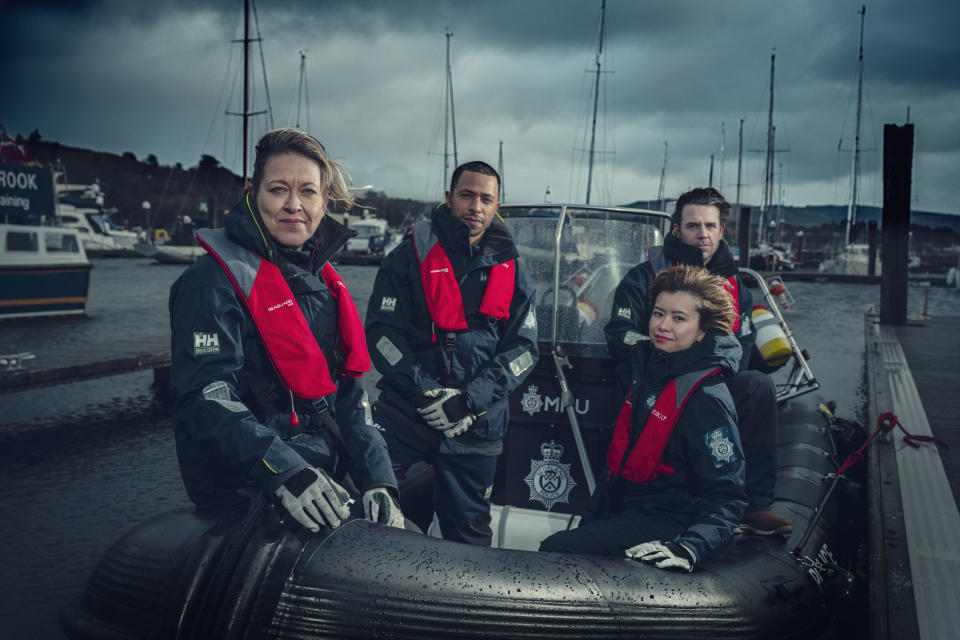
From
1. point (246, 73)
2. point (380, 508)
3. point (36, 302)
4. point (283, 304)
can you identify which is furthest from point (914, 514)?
point (246, 73)

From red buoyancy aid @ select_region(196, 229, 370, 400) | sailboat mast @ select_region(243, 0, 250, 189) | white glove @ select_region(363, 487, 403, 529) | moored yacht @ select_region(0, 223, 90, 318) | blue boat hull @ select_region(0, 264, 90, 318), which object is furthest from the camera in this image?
sailboat mast @ select_region(243, 0, 250, 189)

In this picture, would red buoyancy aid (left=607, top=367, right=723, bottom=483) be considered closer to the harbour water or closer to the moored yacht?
the harbour water

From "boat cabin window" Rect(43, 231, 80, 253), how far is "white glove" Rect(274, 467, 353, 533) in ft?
54.1

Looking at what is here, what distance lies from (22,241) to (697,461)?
1653 centimetres

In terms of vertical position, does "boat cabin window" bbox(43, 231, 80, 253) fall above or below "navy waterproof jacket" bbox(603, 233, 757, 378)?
above

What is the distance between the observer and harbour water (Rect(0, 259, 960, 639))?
3861 millimetres

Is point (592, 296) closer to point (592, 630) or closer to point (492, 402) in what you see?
point (492, 402)

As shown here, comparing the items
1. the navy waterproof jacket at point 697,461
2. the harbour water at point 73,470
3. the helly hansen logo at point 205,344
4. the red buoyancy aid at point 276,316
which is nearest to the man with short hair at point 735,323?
the navy waterproof jacket at point 697,461

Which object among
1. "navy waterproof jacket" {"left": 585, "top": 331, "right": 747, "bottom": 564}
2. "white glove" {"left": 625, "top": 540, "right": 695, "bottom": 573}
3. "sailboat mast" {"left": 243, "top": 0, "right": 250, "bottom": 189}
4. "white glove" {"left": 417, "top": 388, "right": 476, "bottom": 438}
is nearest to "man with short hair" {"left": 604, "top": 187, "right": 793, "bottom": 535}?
"navy waterproof jacket" {"left": 585, "top": 331, "right": 747, "bottom": 564}

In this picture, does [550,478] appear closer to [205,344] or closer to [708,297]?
[708,297]

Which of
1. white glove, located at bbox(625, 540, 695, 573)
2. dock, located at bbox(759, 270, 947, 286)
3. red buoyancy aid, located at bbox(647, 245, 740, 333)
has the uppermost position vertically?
dock, located at bbox(759, 270, 947, 286)

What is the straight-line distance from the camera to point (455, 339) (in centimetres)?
321

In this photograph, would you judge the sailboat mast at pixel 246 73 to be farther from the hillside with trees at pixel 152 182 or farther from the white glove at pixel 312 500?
the hillside with trees at pixel 152 182

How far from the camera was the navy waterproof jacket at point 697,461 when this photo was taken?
7.92 ft
